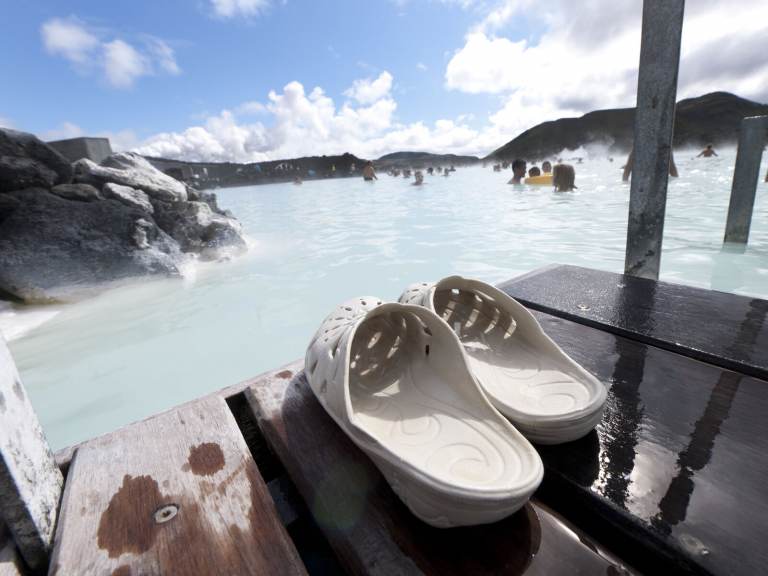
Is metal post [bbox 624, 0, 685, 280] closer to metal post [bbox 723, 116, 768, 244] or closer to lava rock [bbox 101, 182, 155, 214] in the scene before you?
metal post [bbox 723, 116, 768, 244]

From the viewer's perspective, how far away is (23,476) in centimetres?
80

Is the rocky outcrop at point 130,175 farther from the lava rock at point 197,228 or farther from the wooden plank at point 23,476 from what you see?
the wooden plank at point 23,476

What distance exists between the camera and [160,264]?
558 cm

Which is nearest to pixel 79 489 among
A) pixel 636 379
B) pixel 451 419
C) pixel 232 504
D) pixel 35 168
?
pixel 232 504

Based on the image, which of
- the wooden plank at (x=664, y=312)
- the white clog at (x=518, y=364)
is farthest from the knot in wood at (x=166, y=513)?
the wooden plank at (x=664, y=312)

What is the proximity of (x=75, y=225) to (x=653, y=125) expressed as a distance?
6584 mm

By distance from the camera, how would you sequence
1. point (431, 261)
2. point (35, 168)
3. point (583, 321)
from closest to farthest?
1. point (583, 321)
2. point (35, 168)
3. point (431, 261)

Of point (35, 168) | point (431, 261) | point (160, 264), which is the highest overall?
point (35, 168)

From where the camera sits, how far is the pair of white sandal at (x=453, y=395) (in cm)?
72

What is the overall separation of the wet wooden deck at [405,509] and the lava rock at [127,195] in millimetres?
5842

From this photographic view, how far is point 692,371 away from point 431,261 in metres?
4.86

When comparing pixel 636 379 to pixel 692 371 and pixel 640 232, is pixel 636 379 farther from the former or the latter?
pixel 640 232

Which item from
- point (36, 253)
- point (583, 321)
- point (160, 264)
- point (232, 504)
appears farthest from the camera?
point (160, 264)

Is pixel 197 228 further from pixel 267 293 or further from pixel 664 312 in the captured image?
pixel 664 312
